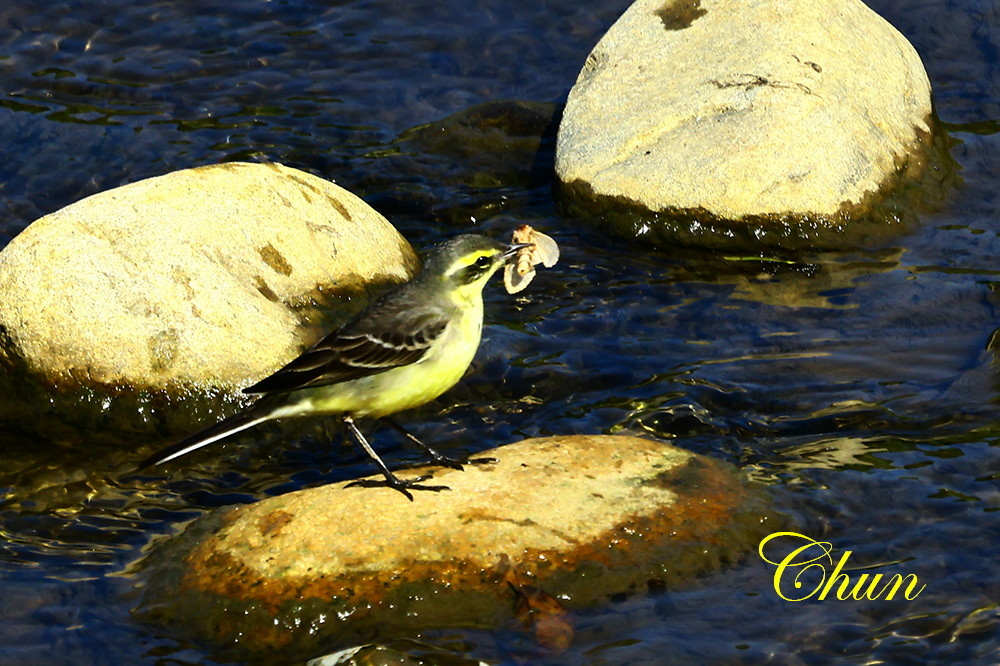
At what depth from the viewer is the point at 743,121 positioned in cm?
1120

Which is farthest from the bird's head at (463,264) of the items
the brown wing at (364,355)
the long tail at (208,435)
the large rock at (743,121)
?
the large rock at (743,121)

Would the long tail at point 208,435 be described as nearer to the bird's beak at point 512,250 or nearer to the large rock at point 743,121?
the bird's beak at point 512,250

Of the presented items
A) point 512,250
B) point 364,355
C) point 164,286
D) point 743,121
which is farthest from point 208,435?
point 743,121

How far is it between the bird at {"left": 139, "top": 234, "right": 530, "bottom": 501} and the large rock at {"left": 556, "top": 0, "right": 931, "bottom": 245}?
3608mm

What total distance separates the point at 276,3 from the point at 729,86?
24.1 ft

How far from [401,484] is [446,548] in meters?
0.64

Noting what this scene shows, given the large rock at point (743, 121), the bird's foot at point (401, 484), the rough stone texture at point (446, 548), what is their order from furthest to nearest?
the large rock at point (743, 121) → the bird's foot at point (401, 484) → the rough stone texture at point (446, 548)

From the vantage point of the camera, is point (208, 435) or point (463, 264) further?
point (463, 264)

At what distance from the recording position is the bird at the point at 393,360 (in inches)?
295

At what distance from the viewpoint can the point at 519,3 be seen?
16.1 meters

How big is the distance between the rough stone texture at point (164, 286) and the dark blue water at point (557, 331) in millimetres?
589
